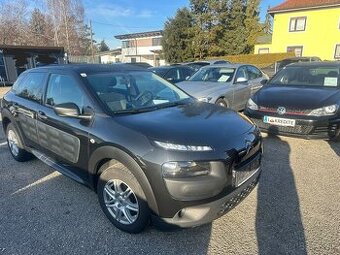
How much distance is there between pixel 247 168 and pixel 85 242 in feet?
5.58

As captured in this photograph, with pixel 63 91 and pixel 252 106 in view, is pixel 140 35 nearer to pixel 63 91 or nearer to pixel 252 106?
pixel 252 106

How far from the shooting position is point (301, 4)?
27.1 m

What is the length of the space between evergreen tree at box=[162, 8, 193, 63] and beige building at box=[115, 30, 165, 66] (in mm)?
17218

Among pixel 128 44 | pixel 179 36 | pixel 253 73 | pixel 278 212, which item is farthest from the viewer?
pixel 128 44

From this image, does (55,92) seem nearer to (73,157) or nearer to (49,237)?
(73,157)

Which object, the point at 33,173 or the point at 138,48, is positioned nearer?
the point at 33,173

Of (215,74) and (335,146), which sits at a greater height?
(215,74)

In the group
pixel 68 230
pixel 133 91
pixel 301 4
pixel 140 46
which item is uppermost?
pixel 301 4

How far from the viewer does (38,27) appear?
4022 centimetres

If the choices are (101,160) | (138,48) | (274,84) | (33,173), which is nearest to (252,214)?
(101,160)

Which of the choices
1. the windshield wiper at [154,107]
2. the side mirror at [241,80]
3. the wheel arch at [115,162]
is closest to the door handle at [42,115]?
the wheel arch at [115,162]

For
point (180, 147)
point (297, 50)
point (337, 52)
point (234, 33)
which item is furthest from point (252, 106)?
point (234, 33)

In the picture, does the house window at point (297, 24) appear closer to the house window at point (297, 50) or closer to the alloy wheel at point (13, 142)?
the house window at point (297, 50)

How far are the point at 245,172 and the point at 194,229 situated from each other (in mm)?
766
